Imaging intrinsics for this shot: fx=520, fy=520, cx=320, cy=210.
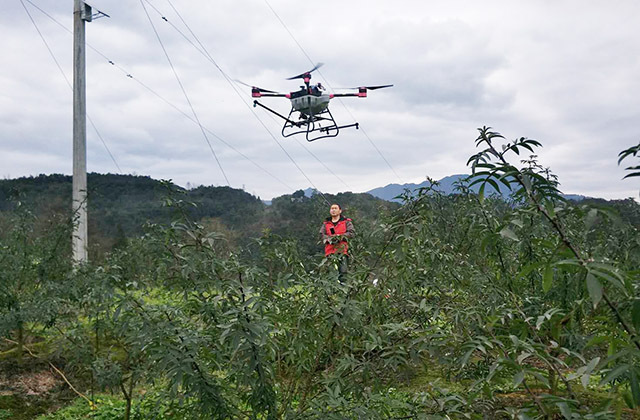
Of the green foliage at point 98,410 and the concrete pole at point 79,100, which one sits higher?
the concrete pole at point 79,100

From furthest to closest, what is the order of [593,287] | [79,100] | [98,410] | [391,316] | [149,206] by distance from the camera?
1. [149,206]
2. [79,100]
3. [98,410]
4. [391,316]
5. [593,287]

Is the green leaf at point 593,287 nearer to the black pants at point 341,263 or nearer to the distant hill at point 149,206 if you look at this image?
the black pants at point 341,263

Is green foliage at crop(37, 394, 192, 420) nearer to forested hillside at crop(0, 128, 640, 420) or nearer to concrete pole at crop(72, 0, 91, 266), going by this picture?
forested hillside at crop(0, 128, 640, 420)

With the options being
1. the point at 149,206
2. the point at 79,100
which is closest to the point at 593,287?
the point at 79,100

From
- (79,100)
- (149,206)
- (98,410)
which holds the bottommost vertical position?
(98,410)

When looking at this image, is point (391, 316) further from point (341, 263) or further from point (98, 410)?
point (98, 410)

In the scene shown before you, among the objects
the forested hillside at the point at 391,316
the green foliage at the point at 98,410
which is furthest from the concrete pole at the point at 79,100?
the forested hillside at the point at 391,316

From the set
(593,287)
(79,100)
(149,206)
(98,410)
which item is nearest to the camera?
(593,287)

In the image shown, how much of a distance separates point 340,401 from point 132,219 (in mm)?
30726

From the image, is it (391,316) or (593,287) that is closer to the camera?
(593,287)

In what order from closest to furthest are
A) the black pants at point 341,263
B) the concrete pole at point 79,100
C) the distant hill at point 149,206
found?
the black pants at point 341,263 → the concrete pole at point 79,100 → the distant hill at point 149,206

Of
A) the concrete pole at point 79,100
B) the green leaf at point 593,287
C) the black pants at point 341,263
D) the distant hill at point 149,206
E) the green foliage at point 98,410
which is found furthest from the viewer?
the distant hill at point 149,206

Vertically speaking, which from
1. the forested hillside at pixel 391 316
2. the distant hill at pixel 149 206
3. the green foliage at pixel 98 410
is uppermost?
the distant hill at pixel 149 206

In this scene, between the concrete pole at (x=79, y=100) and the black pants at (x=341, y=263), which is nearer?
the black pants at (x=341, y=263)
